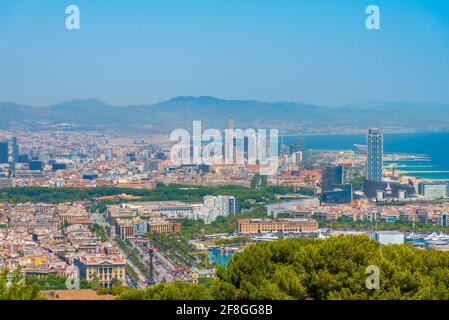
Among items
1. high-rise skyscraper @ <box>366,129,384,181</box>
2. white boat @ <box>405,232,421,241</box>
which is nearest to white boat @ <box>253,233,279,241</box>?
white boat @ <box>405,232,421,241</box>

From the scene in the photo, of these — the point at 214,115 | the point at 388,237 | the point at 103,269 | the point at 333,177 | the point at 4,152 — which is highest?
the point at 214,115

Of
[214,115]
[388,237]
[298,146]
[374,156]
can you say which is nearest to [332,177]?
[374,156]

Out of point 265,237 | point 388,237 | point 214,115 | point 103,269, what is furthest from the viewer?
point 214,115

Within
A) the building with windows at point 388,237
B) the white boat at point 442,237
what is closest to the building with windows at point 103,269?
the building with windows at point 388,237

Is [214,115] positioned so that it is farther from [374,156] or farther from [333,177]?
[374,156]

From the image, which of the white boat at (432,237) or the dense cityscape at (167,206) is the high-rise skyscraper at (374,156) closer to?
the dense cityscape at (167,206)

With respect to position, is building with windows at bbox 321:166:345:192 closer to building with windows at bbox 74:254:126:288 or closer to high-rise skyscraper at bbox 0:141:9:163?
high-rise skyscraper at bbox 0:141:9:163
